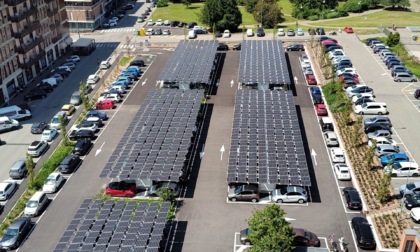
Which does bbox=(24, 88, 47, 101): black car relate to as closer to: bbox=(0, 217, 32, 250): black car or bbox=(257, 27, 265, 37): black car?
bbox=(0, 217, 32, 250): black car

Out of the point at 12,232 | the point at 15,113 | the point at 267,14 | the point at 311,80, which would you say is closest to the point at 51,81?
the point at 15,113

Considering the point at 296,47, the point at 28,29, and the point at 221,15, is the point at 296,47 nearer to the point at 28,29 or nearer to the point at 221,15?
the point at 221,15

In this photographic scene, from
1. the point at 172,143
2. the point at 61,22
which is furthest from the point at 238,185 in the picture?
the point at 61,22

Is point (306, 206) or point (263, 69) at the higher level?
point (263, 69)

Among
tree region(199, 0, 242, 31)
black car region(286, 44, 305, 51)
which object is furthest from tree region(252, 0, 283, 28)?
black car region(286, 44, 305, 51)

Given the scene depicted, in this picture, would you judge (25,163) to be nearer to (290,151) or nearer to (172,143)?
(172,143)

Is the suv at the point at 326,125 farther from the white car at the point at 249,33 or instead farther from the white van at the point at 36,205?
the white car at the point at 249,33
